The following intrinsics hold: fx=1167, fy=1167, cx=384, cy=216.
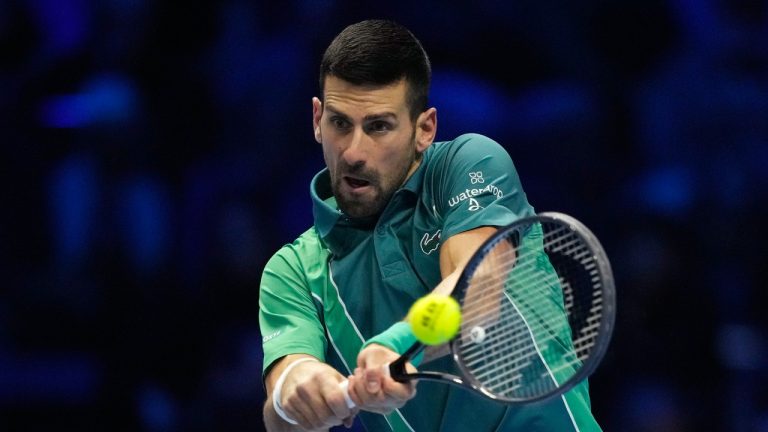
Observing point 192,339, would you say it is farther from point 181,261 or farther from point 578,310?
point 578,310

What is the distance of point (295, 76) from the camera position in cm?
588

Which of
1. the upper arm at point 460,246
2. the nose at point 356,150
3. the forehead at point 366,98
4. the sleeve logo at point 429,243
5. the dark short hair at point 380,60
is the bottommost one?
the sleeve logo at point 429,243

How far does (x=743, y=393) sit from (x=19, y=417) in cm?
349

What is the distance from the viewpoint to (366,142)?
3.40 m

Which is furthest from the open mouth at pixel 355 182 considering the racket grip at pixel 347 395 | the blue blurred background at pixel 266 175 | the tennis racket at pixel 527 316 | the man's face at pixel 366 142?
the blue blurred background at pixel 266 175

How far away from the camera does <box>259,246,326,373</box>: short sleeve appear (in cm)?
340

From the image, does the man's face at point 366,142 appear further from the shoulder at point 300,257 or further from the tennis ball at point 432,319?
the tennis ball at point 432,319

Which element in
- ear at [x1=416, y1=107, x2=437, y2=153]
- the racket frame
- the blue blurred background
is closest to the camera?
the racket frame

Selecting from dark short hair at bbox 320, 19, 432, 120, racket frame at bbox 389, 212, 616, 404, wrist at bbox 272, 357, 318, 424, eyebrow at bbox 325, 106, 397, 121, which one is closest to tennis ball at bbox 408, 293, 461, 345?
racket frame at bbox 389, 212, 616, 404

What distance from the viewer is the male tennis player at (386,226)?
3.37 meters

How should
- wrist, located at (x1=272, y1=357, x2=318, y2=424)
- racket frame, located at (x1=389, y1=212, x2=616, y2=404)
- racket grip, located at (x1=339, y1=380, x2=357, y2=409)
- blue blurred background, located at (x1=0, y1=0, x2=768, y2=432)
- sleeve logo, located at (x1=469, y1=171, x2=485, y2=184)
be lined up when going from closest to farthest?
1. racket frame, located at (x1=389, y1=212, x2=616, y2=404)
2. racket grip, located at (x1=339, y1=380, x2=357, y2=409)
3. wrist, located at (x1=272, y1=357, x2=318, y2=424)
4. sleeve logo, located at (x1=469, y1=171, x2=485, y2=184)
5. blue blurred background, located at (x1=0, y1=0, x2=768, y2=432)

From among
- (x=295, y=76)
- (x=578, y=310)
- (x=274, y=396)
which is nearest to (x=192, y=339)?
(x=295, y=76)

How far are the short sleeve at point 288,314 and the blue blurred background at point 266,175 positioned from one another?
81.9 inches

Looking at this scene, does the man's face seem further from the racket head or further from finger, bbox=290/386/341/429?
finger, bbox=290/386/341/429
